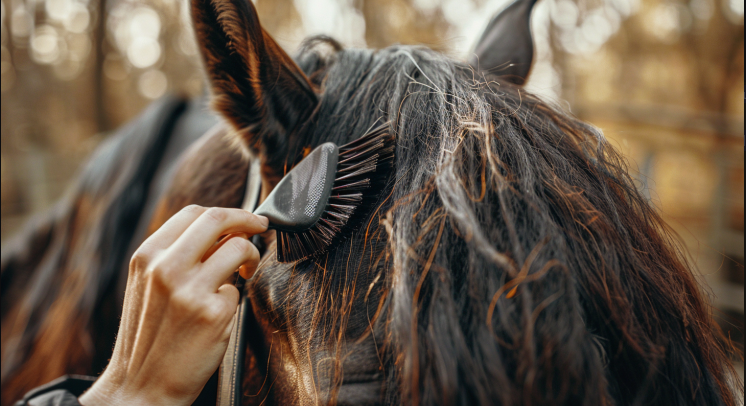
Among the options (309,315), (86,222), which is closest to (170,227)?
(309,315)

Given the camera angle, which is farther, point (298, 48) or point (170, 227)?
point (298, 48)

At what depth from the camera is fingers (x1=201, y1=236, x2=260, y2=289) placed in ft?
2.00

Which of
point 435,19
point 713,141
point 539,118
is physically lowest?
point 713,141

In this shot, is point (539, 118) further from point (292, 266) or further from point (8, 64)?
point (8, 64)

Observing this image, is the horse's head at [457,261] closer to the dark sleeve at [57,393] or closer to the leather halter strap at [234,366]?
the leather halter strap at [234,366]

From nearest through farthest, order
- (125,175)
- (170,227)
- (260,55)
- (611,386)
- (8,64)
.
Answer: (611,386) < (170,227) < (260,55) < (125,175) < (8,64)

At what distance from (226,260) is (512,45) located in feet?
3.53

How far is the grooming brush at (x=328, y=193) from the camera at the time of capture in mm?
658

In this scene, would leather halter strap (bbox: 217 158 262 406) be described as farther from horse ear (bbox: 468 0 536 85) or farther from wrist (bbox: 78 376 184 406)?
Answer: horse ear (bbox: 468 0 536 85)

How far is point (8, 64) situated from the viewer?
855 centimetres

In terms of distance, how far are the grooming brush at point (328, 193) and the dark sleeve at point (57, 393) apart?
0.50 m

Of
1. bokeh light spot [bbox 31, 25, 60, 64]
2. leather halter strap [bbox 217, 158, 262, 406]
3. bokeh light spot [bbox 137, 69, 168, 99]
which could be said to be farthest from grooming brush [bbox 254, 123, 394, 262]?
bokeh light spot [bbox 137, 69, 168, 99]

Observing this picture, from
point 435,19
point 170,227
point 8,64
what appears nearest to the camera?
point 170,227

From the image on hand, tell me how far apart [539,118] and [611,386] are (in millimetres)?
464
